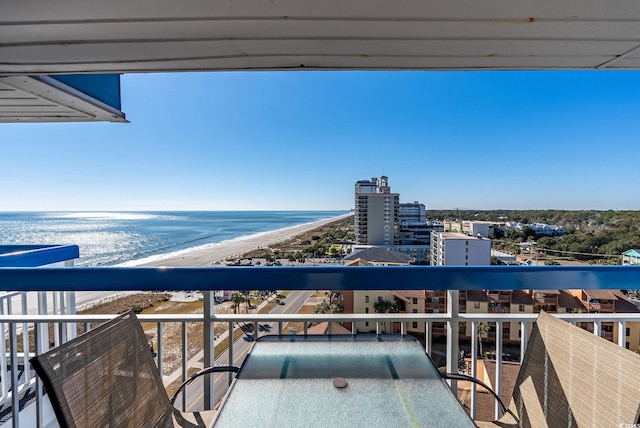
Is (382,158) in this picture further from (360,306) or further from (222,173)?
(360,306)

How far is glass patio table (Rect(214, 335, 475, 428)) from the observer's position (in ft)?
3.13

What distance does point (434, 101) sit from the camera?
16.7m

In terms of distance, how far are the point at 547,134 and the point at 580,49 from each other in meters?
26.6

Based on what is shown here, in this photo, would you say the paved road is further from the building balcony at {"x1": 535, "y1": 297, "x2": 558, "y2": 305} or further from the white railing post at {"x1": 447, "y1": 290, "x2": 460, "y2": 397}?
the building balcony at {"x1": 535, "y1": 297, "x2": 558, "y2": 305}

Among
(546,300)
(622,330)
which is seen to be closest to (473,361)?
(546,300)

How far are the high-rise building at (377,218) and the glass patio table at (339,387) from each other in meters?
16.9

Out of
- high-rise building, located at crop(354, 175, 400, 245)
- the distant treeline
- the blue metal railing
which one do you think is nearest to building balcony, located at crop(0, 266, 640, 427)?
the blue metal railing

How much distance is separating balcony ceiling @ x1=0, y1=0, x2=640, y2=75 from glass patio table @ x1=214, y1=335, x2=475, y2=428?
1.40 meters

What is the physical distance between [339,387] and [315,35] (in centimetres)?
146

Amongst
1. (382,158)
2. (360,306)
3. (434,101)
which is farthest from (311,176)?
(360,306)

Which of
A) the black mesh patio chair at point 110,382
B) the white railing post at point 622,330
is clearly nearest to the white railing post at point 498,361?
the white railing post at point 622,330

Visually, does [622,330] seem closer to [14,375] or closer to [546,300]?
[546,300]

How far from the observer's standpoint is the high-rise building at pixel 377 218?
18453 mm

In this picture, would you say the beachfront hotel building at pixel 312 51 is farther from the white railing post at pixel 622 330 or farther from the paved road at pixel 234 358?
the paved road at pixel 234 358
